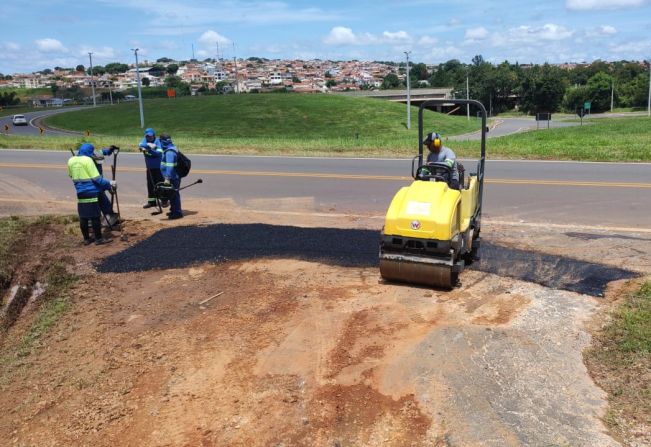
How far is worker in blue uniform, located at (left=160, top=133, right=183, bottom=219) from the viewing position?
10.9 meters

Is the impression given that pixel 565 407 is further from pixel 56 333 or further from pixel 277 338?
pixel 56 333

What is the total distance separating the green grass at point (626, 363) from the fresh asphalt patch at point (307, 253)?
101 centimetres

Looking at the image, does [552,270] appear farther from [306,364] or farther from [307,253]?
[306,364]

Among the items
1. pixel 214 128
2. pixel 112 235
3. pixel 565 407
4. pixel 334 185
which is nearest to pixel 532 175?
pixel 334 185

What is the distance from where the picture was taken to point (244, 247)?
8.70m

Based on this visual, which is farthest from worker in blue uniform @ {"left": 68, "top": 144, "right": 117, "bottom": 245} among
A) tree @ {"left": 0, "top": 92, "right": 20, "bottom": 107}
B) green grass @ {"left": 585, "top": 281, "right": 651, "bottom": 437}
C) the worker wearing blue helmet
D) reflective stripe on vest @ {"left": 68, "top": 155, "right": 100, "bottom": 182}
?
tree @ {"left": 0, "top": 92, "right": 20, "bottom": 107}

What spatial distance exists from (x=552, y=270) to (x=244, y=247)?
441 cm

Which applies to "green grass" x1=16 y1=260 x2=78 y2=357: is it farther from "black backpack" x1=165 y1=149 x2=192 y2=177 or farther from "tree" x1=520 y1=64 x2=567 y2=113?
"tree" x1=520 y1=64 x2=567 y2=113

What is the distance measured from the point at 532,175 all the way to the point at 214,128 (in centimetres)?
4582

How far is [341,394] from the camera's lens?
14.7 ft

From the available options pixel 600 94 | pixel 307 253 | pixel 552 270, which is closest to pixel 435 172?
pixel 552 270

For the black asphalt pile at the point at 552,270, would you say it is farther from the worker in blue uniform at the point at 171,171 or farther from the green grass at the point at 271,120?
the green grass at the point at 271,120

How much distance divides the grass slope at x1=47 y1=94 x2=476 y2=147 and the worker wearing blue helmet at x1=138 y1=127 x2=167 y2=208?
40880mm

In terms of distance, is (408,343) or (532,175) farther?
(532,175)
